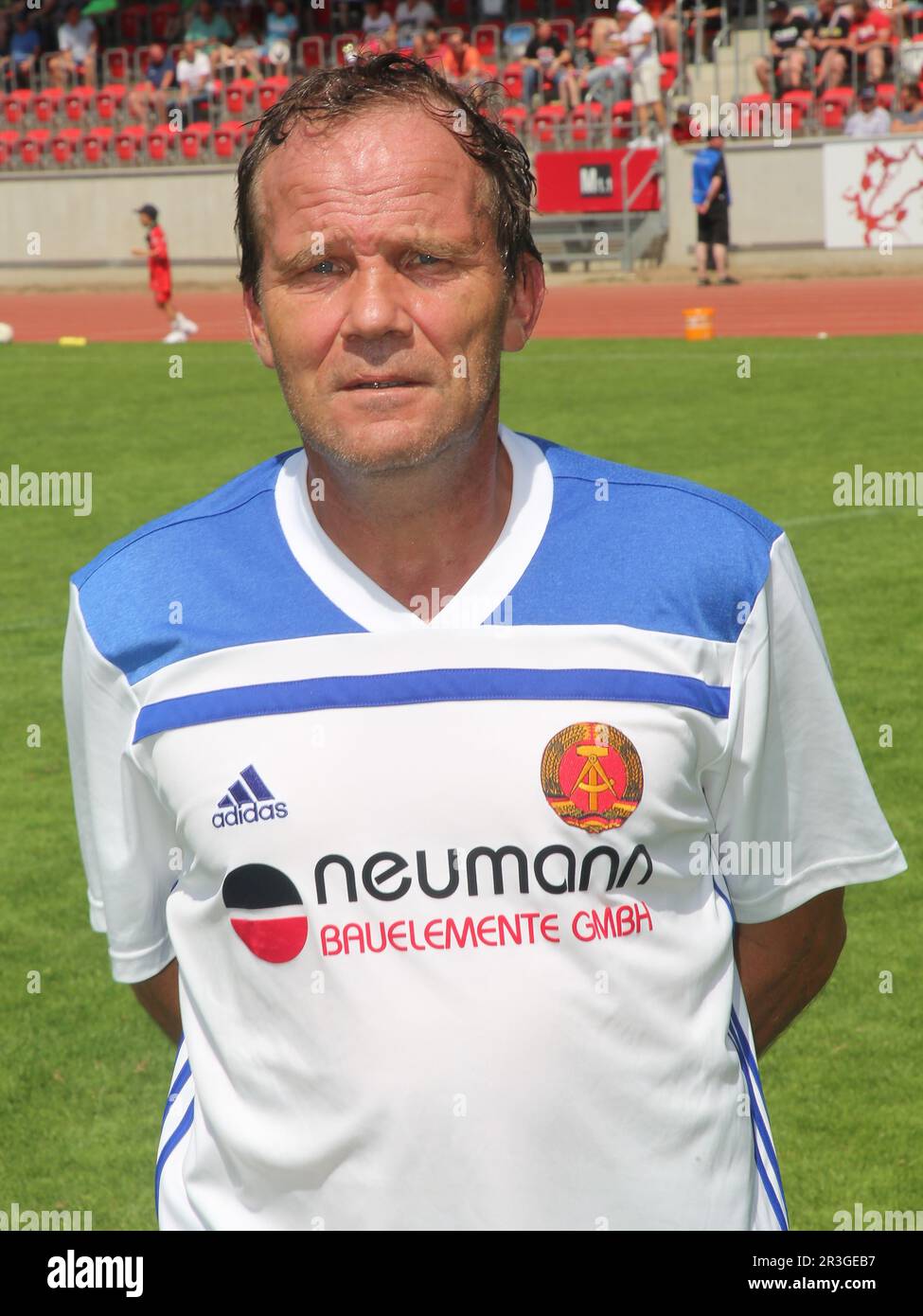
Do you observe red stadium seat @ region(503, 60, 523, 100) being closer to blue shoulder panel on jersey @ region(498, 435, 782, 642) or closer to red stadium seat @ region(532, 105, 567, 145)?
red stadium seat @ region(532, 105, 567, 145)

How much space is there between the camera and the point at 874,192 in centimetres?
2898

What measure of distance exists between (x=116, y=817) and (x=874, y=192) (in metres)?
28.9

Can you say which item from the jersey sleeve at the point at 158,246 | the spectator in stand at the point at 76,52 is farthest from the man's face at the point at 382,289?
the spectator in stand at the point at 76,52

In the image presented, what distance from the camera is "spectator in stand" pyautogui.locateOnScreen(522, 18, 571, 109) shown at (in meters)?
33.8

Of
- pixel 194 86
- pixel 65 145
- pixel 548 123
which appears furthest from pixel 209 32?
pixel 548 123

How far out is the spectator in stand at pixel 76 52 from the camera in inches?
1593

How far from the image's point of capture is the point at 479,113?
83.5 inches

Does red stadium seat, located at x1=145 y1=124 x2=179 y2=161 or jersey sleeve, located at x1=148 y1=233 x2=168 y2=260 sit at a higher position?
red stadium seat, located at x1=145 y1=124 x2=179 y2=161

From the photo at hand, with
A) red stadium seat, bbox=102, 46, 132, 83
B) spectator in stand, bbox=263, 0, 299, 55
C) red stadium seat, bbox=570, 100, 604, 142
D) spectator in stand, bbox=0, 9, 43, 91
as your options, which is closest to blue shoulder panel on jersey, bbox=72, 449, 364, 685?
red stadium seat, bbox=570, 100, 604, 142

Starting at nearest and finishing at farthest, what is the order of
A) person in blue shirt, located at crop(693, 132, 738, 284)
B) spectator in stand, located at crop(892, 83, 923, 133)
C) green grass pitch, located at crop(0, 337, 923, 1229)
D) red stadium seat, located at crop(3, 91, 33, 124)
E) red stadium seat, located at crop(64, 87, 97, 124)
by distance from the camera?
green grass pitch, located at crop(0, 337, 923, 1229) < person in blue shirt, located at crop(693, 132, 738, 284) < spectator in stand, located at crop(892, 83, 923, 133) < red stadium seat, located at crop(64, 87, 97, 124) < red stadium seat, located at crop(3, 91, 33, 124)

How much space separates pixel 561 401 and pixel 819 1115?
12.4 metres

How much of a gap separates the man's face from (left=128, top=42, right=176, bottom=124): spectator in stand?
38598 mm

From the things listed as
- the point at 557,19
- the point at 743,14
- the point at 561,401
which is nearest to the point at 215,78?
the point at 557,19

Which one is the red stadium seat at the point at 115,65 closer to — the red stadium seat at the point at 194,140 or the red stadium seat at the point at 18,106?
the red stadium seat at the point at 18,106
